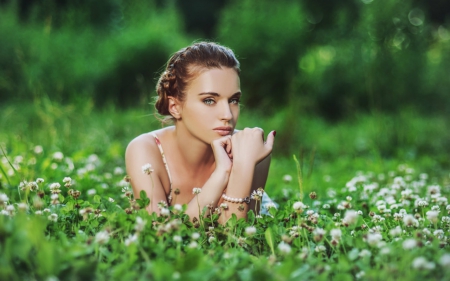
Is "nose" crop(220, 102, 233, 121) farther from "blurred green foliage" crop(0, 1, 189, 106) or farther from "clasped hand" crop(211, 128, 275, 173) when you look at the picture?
"blurred green foliage" crop(0, 1, 189, 106)

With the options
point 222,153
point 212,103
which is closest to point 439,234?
point 222,153

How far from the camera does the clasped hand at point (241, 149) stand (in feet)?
9.05

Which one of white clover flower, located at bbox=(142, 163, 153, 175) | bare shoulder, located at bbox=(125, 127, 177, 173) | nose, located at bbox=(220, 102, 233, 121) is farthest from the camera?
bare shoulder, located at bbox=(125, 127, 177, 173)

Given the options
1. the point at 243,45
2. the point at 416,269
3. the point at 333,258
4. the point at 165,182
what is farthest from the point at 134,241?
the point at 243,45

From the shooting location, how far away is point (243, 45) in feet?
38.5

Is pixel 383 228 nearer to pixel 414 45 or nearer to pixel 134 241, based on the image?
pixel 134 241

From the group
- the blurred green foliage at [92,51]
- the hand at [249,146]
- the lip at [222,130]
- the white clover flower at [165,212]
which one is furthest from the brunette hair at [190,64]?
the blurred green foliage at [92,51]

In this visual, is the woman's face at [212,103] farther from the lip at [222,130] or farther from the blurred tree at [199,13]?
the blurred tree at [199,13]

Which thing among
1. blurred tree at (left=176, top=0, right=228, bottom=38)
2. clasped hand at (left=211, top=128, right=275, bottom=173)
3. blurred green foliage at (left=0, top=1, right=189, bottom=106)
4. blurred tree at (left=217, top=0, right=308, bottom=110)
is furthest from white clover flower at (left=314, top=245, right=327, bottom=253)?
blurred tree at (left=176, top=0, right=228, bottom=38)

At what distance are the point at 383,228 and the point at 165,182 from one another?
123 centimetres

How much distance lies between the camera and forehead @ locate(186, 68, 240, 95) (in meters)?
2.85

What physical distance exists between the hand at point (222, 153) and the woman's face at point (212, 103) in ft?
0.17

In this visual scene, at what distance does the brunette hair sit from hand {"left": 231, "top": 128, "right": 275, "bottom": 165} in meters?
0.40

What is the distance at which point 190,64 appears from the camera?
9.71 feet
